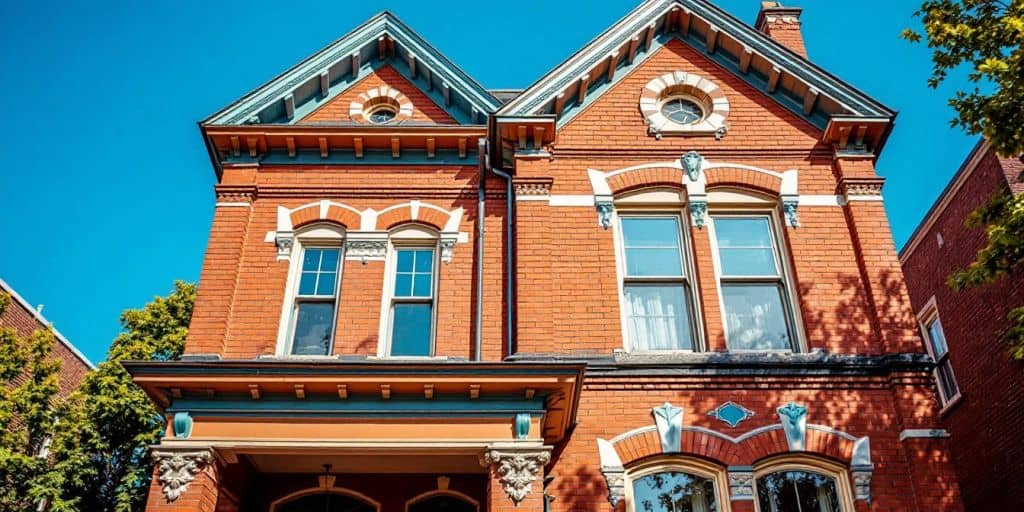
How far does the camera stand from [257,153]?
42.5ft

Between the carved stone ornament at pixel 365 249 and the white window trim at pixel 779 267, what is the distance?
16.3ft

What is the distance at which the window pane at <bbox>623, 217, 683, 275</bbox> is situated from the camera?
38.6 ft

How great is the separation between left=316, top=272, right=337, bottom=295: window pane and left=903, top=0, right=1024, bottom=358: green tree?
8.35 m

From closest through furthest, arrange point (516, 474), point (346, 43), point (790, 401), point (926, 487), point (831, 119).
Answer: point (516, 474) < point (926, 487) < point (790, 401) < point (831, 119) < point (346, 43)

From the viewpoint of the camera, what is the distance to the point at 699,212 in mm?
12000

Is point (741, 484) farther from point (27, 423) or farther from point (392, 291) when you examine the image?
point (27, 423)

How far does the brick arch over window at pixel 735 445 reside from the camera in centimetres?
989

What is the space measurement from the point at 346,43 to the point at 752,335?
8320 millimetres

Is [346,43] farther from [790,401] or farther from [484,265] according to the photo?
[790,401]

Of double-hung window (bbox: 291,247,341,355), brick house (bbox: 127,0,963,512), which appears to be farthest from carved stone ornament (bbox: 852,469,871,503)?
double-hung window (bbox: 291,247,341,355)

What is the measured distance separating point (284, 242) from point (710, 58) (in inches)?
306

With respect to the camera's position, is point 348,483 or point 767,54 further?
point 767,54

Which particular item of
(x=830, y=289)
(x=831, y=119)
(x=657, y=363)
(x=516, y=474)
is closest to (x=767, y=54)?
(x=831, y=119)

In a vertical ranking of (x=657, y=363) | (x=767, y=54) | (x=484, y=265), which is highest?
(x=767, y=54)
